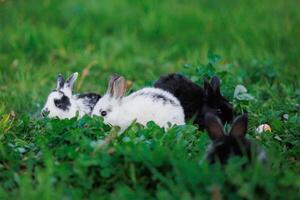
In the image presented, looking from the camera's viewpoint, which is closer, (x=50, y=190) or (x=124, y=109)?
(x=50, y=190)

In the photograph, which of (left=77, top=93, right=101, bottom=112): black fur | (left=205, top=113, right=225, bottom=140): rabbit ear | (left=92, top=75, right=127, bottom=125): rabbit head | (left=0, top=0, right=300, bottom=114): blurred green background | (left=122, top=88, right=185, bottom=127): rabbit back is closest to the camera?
(left=205, top=113, right=225, bottom=140): rabbit ear

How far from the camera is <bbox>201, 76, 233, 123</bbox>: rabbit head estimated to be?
6.00m

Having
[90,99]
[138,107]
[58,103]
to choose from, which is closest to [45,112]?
[58,103]

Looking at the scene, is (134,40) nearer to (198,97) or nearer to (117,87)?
(198,97)

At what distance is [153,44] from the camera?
353 inches

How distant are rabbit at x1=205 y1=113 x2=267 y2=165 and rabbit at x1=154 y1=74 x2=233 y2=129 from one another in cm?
145

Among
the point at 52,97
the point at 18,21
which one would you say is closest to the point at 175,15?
the point at 18,21

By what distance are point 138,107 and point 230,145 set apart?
152cm

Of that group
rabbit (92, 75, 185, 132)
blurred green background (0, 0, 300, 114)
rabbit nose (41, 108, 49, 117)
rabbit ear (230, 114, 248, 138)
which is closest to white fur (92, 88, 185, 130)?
rabbit (92, 75, 185, 132)

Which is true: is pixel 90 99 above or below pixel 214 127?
above

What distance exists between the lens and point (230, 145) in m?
4.31

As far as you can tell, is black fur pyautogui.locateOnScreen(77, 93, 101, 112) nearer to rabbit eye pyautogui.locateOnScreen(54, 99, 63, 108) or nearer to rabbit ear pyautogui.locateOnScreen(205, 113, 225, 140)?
rabbit eye pyautogui.locateOnScreen(54, 99, 63, 108)

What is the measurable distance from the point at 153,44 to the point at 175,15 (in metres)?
0.77

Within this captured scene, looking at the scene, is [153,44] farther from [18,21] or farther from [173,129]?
[173,129]
